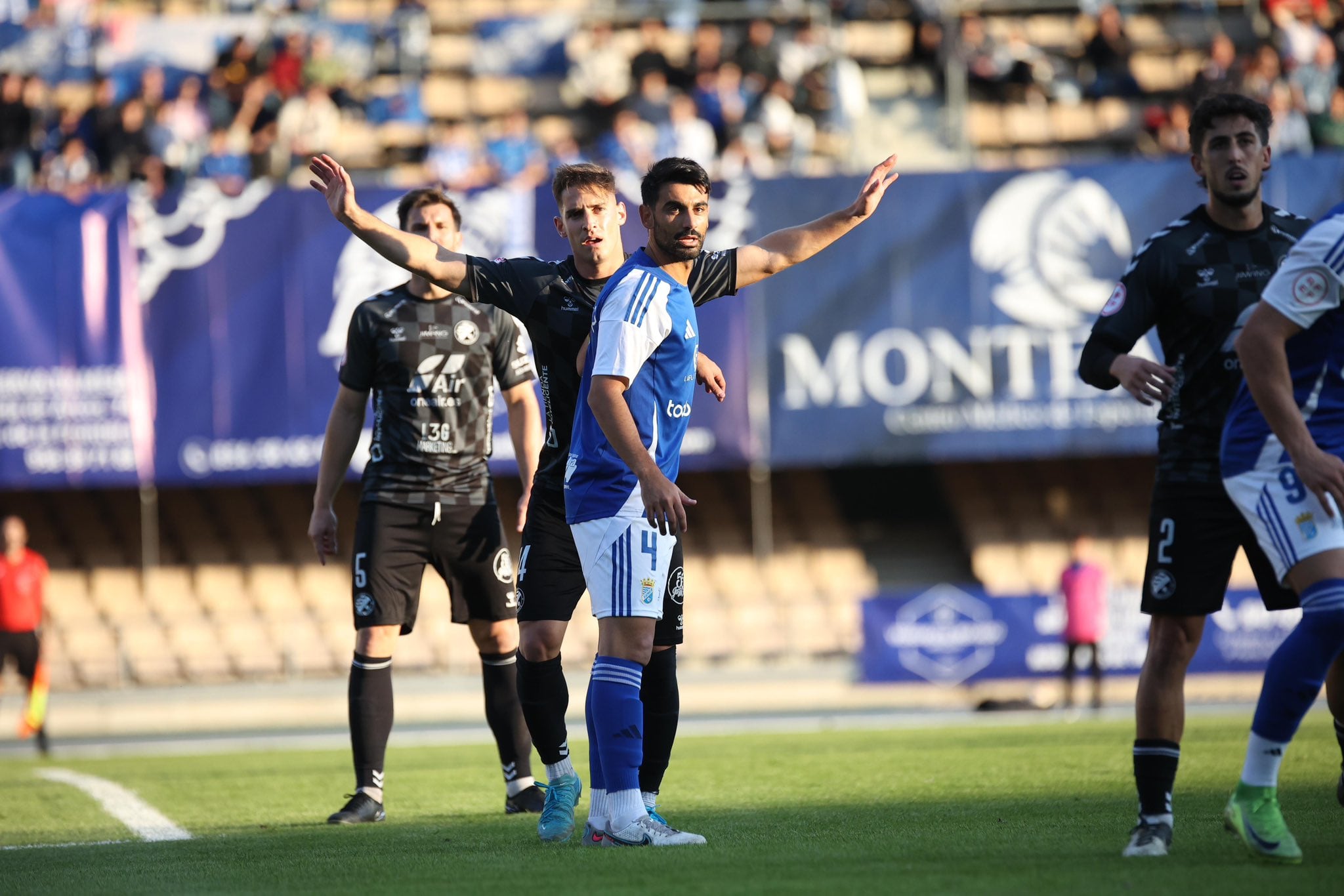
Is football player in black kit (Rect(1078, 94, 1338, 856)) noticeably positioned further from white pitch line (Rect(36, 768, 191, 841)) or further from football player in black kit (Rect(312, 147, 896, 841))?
white pitch line (Rect(36, 768, 191, 841))

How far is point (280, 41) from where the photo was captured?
19.9 m

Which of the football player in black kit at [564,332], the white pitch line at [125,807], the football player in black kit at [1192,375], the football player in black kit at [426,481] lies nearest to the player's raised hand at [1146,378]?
the football player in black kit at [1192,375]

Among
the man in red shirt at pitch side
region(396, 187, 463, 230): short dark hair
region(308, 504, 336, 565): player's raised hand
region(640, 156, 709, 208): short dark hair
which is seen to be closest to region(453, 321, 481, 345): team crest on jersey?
region(396, 187, 463, 230): short dark hair

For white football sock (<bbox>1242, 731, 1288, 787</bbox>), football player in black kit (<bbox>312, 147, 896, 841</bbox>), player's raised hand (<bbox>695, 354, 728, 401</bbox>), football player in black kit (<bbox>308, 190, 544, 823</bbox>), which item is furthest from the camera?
football player in black kit (<bbox>308, 190, 544, 823</bbox>)

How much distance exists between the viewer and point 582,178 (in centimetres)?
552

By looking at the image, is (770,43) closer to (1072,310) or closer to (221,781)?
(1072,310)

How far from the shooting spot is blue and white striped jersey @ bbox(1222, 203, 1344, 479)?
4359mm

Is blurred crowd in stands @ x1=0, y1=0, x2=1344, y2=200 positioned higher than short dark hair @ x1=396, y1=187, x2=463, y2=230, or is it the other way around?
blurred crowd in stands @ x1=0, y1=0, x2=1344, y2=200

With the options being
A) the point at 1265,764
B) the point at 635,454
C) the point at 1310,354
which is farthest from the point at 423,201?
the point at 1265,764

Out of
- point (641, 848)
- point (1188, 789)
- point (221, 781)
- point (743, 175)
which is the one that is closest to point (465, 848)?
point (641, 848)

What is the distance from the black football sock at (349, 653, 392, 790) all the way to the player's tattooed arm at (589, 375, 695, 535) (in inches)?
82.9

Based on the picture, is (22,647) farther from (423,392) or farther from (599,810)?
(599,810)

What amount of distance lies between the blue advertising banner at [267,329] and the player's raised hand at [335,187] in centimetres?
1132

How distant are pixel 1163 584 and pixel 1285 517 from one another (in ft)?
1.55
